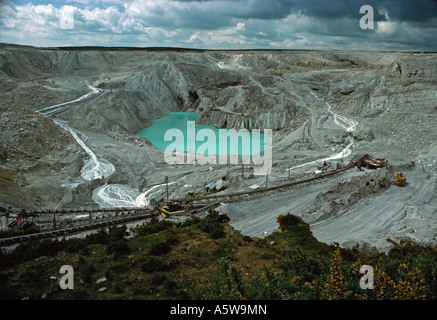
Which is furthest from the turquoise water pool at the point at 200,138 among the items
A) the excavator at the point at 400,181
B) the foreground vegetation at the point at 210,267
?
the foreground vegetation at the point at 210,267

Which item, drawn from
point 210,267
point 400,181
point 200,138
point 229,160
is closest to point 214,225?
point 210,267

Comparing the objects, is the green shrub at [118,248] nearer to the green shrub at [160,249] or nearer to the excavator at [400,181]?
the green shrub at [160,249]

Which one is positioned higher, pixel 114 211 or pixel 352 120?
pixel 352 120

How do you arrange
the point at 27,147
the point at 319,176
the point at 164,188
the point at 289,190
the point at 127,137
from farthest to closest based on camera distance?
the point at 127,137 < the point at 27,147 < the point at 164,188 < the point at 319,176 < the point at 289,190

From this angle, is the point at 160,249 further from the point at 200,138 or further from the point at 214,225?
the point at 200,138

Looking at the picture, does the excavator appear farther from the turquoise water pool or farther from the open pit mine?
the turquoise water pool
